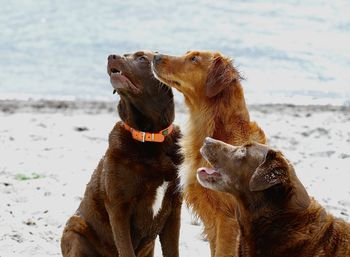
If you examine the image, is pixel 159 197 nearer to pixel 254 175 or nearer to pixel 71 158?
pixel 254 175

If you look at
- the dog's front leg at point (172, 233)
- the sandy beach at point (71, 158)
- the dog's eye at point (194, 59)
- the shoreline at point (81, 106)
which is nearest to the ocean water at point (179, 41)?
the shoreline at point (81, 106)

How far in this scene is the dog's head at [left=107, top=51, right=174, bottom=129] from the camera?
6.46 m

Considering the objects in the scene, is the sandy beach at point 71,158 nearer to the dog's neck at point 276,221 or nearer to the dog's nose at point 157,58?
the dog's nose at point 157,58

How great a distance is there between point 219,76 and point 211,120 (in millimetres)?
394

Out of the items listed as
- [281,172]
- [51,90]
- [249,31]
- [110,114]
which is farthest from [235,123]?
[249,31]

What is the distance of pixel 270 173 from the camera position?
498 centimetres

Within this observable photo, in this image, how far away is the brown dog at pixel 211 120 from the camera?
640cm

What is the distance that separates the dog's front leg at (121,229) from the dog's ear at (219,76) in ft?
4.13

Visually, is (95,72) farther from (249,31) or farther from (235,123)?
(235,123)

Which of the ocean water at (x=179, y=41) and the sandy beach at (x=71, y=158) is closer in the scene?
the sandy beach at (x=71, y=158)

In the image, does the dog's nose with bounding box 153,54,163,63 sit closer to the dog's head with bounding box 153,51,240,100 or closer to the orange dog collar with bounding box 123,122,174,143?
the dog's head with bounding box 153,51,240,100

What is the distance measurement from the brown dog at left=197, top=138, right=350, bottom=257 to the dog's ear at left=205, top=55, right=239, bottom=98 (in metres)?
1.24

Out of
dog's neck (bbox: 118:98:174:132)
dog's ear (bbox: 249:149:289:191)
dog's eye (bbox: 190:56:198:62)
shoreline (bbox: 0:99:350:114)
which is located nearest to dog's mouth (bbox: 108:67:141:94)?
dog's neck (bbox: 118:98:174:132)

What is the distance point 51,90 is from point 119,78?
9.80m
